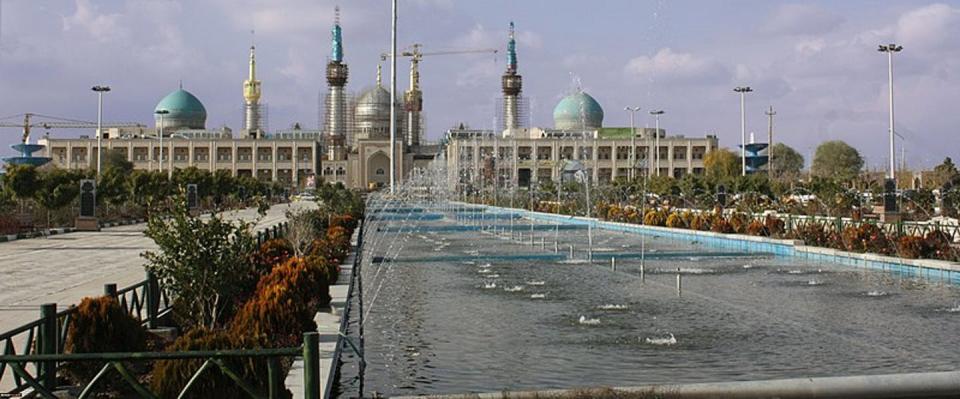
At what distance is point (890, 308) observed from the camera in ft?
34.0

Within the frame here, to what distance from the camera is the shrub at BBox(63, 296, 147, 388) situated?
264 inches

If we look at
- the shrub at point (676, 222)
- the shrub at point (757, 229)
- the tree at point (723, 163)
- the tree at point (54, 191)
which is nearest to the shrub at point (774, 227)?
the shrub at point (757, 229)

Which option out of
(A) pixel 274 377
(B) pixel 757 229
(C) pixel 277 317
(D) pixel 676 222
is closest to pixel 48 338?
(C) pixel 277 317

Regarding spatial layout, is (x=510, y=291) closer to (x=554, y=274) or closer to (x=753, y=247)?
(x=554, y=274)

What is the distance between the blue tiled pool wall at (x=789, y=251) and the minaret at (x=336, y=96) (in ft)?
246

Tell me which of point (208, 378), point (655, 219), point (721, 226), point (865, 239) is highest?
point (655, 219)

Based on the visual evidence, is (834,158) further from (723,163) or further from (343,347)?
(343,347)

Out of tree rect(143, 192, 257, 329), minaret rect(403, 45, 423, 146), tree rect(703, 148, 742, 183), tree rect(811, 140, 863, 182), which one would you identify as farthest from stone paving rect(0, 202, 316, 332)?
minaret rect(403, 45, 423, 146)

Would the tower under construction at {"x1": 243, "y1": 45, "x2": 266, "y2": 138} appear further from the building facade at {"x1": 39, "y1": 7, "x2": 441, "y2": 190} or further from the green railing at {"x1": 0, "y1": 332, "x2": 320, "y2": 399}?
the green railing at {"x1": 0, "y1": 332, "x2": 320, "y2": 399}

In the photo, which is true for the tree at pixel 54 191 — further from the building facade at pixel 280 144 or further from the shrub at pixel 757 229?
the building facade at pixel 280 144

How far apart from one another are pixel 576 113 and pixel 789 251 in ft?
237

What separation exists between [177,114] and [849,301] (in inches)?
3334

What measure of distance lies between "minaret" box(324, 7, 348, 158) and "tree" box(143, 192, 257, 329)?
93.5 metres

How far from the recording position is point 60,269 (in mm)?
14859
